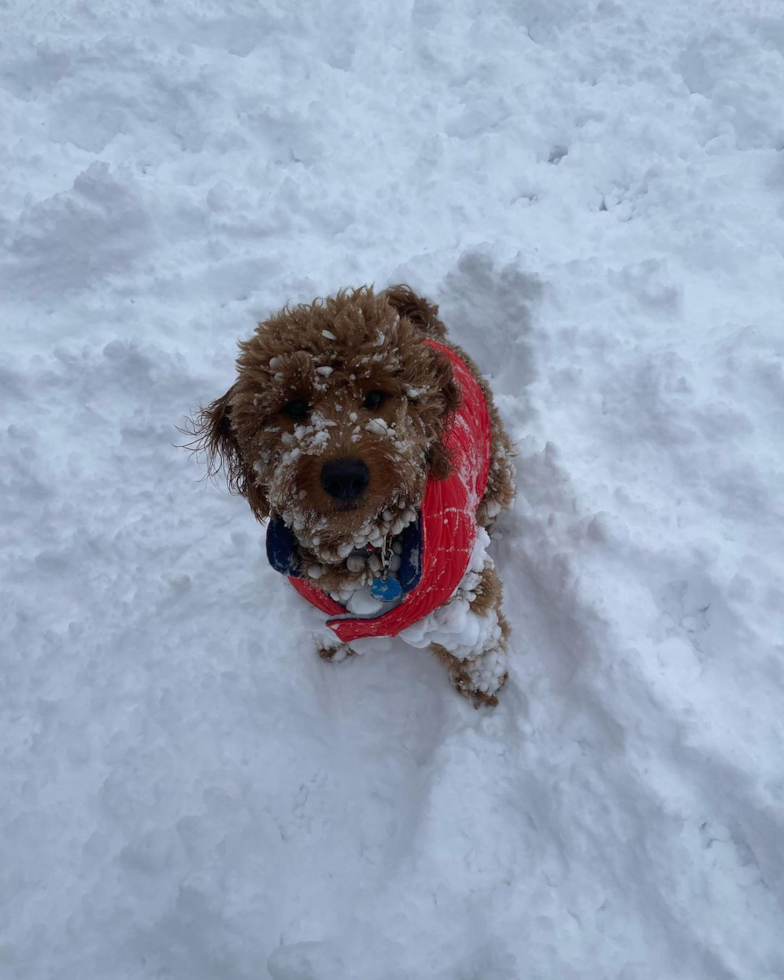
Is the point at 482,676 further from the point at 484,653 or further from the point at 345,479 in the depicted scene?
the point at 345,479

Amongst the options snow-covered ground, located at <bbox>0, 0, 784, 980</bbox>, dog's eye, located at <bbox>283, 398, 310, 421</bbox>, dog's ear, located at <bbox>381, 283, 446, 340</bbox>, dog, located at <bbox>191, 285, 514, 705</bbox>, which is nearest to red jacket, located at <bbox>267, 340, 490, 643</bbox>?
dog, located at <bbox>191, 285, 514, 705</bbox>

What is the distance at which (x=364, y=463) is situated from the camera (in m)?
2.03

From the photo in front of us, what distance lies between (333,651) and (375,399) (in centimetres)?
171

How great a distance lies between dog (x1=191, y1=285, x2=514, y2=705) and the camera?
2.08m

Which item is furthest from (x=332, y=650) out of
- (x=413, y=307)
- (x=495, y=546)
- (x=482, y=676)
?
(x=413, y=307)

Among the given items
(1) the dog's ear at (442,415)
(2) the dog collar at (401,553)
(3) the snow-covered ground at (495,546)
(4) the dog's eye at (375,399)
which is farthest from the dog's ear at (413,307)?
(3) the snow-covered ground at (495,546)

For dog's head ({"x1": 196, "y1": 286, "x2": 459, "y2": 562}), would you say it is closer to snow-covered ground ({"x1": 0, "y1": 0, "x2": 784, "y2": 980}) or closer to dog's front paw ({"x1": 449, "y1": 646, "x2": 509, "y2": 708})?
dog's front paw ({"x1": 449, "y1": 646, "x2": 509, "y2": 708})

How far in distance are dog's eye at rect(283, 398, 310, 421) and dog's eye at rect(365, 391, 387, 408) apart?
0.69 feet

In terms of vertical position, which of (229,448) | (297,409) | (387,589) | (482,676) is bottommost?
(482,676)

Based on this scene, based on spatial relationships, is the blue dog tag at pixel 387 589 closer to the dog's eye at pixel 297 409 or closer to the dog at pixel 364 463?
the dog at pixel 364 463

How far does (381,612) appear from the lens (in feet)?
8.32

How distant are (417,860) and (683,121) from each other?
5.41 metres

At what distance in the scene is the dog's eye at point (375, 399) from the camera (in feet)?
7.21

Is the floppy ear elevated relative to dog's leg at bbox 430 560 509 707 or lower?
elevated
